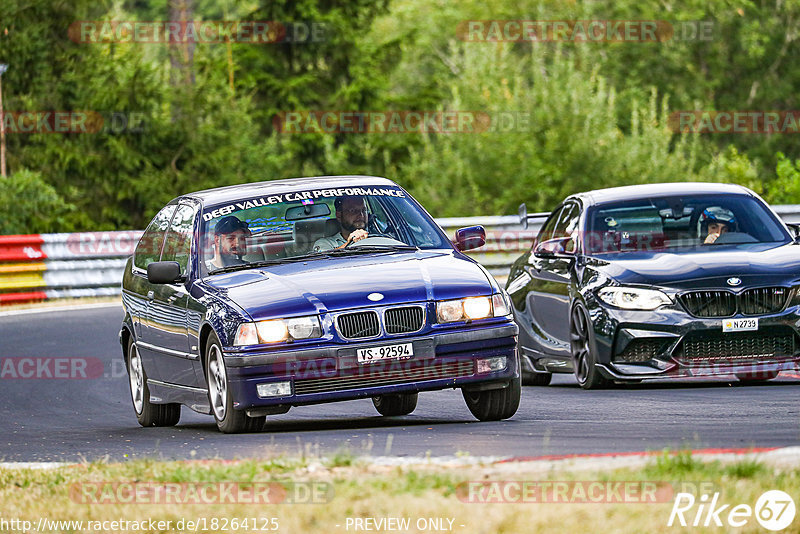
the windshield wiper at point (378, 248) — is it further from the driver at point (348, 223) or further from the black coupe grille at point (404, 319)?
the black coupe grille at point (404, 319)

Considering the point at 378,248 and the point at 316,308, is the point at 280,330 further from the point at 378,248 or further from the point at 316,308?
the point at 378,248

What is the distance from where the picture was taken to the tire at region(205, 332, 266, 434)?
9375 millimetres

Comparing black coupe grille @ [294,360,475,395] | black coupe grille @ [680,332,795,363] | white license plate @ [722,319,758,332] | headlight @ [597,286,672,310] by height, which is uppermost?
black coupe grille @ [294,360,475,395]

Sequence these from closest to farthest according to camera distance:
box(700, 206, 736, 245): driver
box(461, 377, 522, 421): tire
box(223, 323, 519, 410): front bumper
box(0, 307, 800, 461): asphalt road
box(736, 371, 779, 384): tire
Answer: box(0, 307, 800, 461): asphalt road, box(223, 323, 519, 410): front bumper, box(461, 377, 522, 421): tire, box(736, 371, 779, 384): tire, box(700, 206, 736, 245): driver

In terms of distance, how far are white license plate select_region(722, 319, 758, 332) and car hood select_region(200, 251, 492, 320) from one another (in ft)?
7.34

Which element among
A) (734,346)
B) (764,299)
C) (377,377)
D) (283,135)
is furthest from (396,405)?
(283,135)

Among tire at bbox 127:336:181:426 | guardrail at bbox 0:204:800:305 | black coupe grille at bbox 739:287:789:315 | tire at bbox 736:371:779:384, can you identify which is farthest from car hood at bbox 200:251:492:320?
guardrail at bbox 0:204:800:305

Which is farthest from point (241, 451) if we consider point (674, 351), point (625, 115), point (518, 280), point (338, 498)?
point (625, 115)

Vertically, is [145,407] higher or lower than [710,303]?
lower

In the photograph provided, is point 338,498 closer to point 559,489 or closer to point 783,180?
point 559,489

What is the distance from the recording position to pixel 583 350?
1211 centimetres

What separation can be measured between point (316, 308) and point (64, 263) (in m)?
15.8

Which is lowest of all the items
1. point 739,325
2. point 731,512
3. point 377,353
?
point 739,325

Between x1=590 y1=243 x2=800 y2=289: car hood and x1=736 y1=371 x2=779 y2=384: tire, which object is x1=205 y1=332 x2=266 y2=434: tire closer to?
x1=590 y1=243 x2=800 y2=289: car hood
